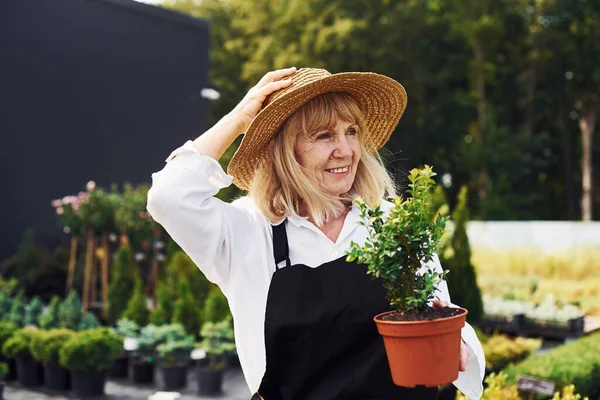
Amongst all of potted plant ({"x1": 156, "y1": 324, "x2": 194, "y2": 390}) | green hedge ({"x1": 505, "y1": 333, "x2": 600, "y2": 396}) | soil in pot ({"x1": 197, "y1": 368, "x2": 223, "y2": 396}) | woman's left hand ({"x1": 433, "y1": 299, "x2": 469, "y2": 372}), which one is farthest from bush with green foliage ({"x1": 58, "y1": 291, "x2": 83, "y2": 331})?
woman's left hand ({"x1": 433, "y1": 299, "x2": 469, "y2": 372})

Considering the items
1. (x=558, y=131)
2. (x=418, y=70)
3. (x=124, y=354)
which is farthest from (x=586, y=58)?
(x=124, y=354)

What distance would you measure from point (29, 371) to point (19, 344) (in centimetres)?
34

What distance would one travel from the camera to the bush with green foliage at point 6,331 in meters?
6.45

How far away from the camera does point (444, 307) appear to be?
64.8 inches

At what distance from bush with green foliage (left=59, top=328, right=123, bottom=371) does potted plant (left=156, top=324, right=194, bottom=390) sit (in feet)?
1.88

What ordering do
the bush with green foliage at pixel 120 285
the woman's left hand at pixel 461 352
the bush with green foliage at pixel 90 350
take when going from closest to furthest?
the woman's left hand at pixel 461 352, the bush with green foliage at pixel 90 350, the bush with green foliage at pixel 120 285

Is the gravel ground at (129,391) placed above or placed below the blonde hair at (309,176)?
below

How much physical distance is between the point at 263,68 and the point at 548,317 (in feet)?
57.6

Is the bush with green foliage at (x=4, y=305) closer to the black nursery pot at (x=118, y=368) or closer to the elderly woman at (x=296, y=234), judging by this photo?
the black nursery pot at (x=118, y=368)

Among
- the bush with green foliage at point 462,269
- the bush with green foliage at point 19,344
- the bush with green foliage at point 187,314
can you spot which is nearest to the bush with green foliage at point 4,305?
the bush with green foliage at point 19,344

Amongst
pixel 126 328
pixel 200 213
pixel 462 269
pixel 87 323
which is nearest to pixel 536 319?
pixel 462 269

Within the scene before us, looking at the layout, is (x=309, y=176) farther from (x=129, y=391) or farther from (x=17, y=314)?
(x=17, y=314)

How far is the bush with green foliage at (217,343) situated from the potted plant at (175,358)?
164 millimetres

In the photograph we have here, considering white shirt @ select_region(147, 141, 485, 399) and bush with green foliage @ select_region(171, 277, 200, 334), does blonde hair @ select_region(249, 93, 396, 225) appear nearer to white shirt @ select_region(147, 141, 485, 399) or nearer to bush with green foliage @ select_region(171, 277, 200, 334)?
white shirt @ select_region(147, 141, 485, 399)
